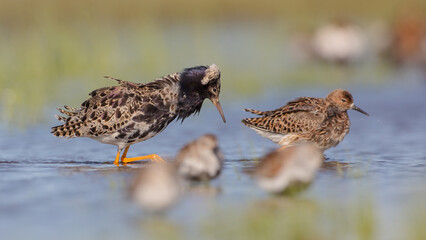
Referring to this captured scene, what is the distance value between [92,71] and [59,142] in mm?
5337

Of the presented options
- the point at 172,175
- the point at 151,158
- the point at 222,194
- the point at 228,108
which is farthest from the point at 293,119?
the point at 228,108

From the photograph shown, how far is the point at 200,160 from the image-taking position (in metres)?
8.24

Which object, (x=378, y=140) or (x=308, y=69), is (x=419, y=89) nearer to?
(x=308, y=69)

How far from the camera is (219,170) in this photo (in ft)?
27.7

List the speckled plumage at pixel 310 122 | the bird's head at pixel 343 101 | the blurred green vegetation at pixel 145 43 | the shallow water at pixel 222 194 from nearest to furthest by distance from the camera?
the shallow water at pixel 222 194, the speckled plumage at pixel 310 122, the bird's head at pixel 343 101, the blurred green vegetation at pixel 145 43

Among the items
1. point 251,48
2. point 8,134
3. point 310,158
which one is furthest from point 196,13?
point 310,158

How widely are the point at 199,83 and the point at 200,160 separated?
2.55 meters

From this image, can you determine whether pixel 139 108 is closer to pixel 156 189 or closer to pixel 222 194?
pixel 222 194

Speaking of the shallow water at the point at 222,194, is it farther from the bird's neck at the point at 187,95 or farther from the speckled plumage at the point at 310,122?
the bird's neck at the point at 187,95

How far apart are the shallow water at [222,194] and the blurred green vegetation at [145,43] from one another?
2.80 metres

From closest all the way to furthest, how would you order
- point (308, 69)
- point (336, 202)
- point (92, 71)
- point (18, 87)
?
1. point (336, 202)
2. point (18, 87)
3. point (92, 71)
4. point (308, 69)

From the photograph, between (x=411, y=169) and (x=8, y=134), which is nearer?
(x=411, y=169)

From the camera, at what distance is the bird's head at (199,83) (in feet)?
34.6

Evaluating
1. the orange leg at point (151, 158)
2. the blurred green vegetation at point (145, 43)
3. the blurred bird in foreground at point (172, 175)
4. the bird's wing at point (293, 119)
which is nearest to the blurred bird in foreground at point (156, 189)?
the blurred bird in foreground at point (172, 175)
